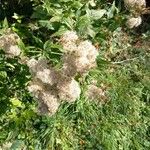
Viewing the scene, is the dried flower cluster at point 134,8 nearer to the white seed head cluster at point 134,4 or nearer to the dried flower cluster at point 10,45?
the white seed head cluster at point 134,4

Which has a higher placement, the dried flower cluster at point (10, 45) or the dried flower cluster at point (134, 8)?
the dried flower cluster at point (10, 45)

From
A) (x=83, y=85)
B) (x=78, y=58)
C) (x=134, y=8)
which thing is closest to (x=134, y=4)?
(x=134, y=8)

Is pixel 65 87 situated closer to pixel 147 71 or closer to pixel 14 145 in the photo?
pixel 14 145

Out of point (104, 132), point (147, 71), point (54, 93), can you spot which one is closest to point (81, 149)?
point (104, 132)

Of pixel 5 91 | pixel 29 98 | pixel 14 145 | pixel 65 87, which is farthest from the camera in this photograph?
pixel 29 98

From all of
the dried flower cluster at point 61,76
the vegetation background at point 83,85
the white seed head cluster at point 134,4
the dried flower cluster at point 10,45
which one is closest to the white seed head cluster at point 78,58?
the dried flower cluster at point 61,76

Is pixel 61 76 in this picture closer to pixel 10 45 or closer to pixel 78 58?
pixel 78 58
